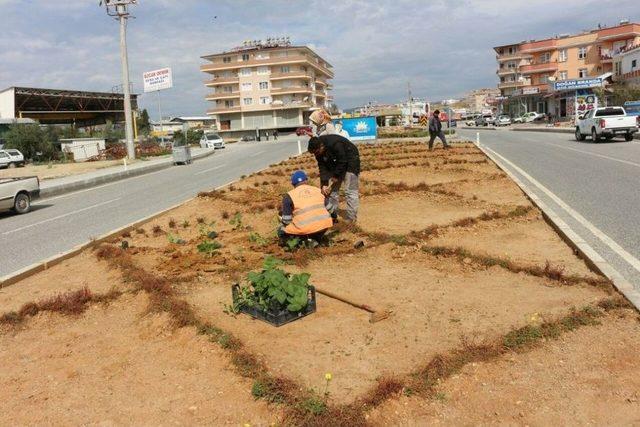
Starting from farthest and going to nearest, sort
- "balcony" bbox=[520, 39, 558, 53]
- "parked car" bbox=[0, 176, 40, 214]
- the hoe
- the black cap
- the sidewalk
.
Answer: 1. "balcony" bbox=[520, 39, 558, 53]
2. the sidewalk
3. "parked car" bbox=[0, 176, 40, 214]
4. the black cap
5. the hoe

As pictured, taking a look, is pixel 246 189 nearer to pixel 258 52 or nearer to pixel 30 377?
pixel 30 377

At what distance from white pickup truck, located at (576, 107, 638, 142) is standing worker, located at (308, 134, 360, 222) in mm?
20885

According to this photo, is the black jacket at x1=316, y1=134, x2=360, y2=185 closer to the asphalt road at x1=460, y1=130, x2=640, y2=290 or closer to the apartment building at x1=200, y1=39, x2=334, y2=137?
the asphalt road at x1=460, y1=130, x2=640, y2=290

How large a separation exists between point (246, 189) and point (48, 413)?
11269 mm

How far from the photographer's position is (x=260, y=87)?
302ft

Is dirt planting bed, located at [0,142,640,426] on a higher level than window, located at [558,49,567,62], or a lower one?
lower

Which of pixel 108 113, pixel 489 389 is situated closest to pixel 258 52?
pixel 108 113

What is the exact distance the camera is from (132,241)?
899cm

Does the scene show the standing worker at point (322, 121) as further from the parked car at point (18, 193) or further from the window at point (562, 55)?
the window at point (562, 55)

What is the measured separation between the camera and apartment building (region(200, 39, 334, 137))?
9106cm

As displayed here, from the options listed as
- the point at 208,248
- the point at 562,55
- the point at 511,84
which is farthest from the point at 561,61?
the point at 208,248

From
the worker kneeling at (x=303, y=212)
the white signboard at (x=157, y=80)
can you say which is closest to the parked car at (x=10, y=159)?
the white signboard at (x=157, y=80)

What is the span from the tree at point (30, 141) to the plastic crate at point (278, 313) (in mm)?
45389

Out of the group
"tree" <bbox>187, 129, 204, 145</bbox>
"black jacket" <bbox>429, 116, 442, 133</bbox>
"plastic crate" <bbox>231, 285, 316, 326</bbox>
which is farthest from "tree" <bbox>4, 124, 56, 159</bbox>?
"plastic crate" <bbox>231, 285, 316, 326</bbox>
